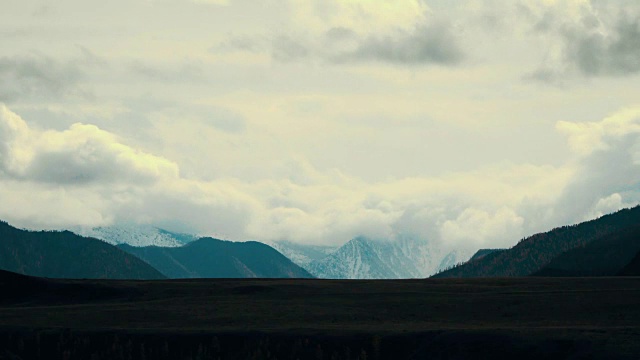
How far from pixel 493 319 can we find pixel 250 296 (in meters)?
59.4

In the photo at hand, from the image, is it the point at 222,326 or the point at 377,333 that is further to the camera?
the point at 222,326

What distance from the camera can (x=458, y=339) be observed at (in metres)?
117

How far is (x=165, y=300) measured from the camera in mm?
184250

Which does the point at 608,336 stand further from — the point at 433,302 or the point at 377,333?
the point at 433,302

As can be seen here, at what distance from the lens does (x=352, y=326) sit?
133 m

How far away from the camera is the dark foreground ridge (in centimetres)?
11419

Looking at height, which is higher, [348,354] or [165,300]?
[165,300]

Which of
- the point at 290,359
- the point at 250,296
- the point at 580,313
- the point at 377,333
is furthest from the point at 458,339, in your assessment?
the point at 250,296

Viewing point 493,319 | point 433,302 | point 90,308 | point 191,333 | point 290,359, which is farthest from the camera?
point 90,308

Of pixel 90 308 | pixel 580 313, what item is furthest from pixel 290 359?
pixel 90 308

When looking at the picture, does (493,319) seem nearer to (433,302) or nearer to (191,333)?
(433,302)

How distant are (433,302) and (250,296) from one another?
39.2 metres

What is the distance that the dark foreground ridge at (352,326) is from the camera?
11419 cm

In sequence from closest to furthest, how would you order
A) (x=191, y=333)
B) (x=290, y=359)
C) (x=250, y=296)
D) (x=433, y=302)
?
(x=290, y=359) → (x=191, y=333) → (x=433, y=302) → (x=250, y=296)
